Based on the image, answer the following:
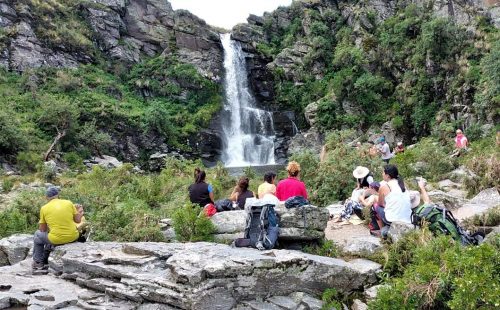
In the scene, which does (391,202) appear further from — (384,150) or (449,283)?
(384,150)

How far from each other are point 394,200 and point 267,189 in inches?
93.9

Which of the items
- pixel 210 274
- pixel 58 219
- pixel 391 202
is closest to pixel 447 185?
pixel 391 202

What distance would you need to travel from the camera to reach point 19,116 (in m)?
28.0

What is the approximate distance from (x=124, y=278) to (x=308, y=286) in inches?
106

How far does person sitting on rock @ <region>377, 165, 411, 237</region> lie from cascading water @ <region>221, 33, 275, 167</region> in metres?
26.8

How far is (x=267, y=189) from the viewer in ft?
26.7

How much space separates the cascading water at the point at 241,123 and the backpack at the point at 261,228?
27.0m

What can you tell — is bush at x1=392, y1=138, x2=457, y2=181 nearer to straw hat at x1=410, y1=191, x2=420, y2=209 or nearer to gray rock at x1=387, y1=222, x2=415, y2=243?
straw hat at x1=410, y1=191, x2=420, y2=209

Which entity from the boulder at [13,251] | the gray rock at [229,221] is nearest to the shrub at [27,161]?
the boulder at [13,251]

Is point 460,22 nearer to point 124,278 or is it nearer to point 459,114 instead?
point 459,114

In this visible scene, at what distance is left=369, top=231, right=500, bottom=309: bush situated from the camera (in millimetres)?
4527

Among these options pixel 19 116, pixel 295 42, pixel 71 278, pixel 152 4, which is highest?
pixel 152 4

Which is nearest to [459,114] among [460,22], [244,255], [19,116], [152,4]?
[460,22]

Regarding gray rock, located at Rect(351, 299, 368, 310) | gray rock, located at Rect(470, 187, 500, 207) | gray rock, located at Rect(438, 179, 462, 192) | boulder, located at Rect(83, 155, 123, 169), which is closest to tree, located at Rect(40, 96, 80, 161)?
boulder, located at Rect(83, 155, 123, 169)
